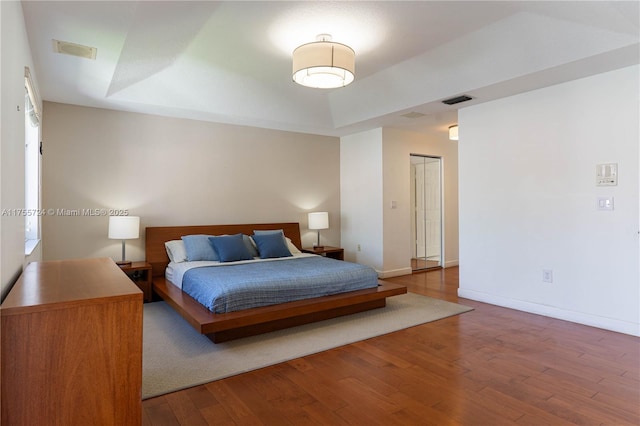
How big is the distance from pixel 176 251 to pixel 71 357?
3.33 meters

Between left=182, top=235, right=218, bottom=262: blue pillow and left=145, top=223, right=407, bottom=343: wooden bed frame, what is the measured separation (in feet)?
1.05

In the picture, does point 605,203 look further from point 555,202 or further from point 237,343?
point 237,343

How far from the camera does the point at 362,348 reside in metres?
3.05

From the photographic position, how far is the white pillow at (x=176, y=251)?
4.59 m

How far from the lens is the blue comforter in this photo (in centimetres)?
322

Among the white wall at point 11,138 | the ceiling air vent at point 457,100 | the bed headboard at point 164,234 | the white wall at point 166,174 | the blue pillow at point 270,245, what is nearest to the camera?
the white wall at point 11,138

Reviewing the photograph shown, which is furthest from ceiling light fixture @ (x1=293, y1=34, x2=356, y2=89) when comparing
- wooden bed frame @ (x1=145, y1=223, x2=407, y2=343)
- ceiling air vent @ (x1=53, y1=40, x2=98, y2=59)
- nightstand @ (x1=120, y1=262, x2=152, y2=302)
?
nightstand @ (x1=120, y1=262, x2=152, y2=302)

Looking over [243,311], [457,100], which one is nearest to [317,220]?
[457,100]

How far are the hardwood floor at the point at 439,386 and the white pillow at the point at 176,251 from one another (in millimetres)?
2441

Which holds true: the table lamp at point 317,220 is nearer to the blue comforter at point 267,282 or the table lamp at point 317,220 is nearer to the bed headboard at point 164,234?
the bed headboard at point 164,234

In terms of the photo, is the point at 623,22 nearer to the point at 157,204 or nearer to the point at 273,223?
the point at 273,223

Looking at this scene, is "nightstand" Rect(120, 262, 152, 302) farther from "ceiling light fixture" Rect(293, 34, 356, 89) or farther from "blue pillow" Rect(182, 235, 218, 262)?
"ceiling light fixture" Rect(293, 34, 356, 89)

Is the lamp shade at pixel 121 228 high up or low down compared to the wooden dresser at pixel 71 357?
up

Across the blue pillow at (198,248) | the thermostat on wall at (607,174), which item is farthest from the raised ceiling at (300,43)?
Answer: the blue pillow at (198,248)
